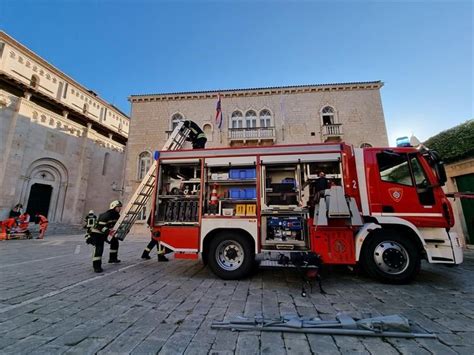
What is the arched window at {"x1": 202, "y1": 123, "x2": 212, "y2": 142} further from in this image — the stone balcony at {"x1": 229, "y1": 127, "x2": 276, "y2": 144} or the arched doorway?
the arched doorway

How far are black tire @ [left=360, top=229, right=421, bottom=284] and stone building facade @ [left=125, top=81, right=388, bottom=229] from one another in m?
14.1

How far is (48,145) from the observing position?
65.2 feet

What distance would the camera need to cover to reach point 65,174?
21.3 metres

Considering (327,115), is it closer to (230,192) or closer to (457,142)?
(457,142)

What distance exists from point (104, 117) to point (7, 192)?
16657 mm

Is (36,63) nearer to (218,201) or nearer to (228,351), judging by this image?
(218,201)

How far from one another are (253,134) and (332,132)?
266 inches

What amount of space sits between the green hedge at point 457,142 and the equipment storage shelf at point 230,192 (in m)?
10.0

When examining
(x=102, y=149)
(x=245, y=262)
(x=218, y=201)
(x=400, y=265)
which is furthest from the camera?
(x=102, y=149)

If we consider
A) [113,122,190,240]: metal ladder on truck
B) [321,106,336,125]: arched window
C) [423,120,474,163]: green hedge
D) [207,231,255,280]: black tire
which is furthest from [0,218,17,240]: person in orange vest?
[423,120,474,163]: green hedge

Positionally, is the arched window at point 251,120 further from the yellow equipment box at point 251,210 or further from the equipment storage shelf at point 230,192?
the yellow equipment box at point 251,210

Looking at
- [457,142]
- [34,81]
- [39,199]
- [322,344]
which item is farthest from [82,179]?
[457,142]

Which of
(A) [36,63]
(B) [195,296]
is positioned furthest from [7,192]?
(B) [195,296]

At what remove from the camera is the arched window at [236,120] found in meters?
19.1
